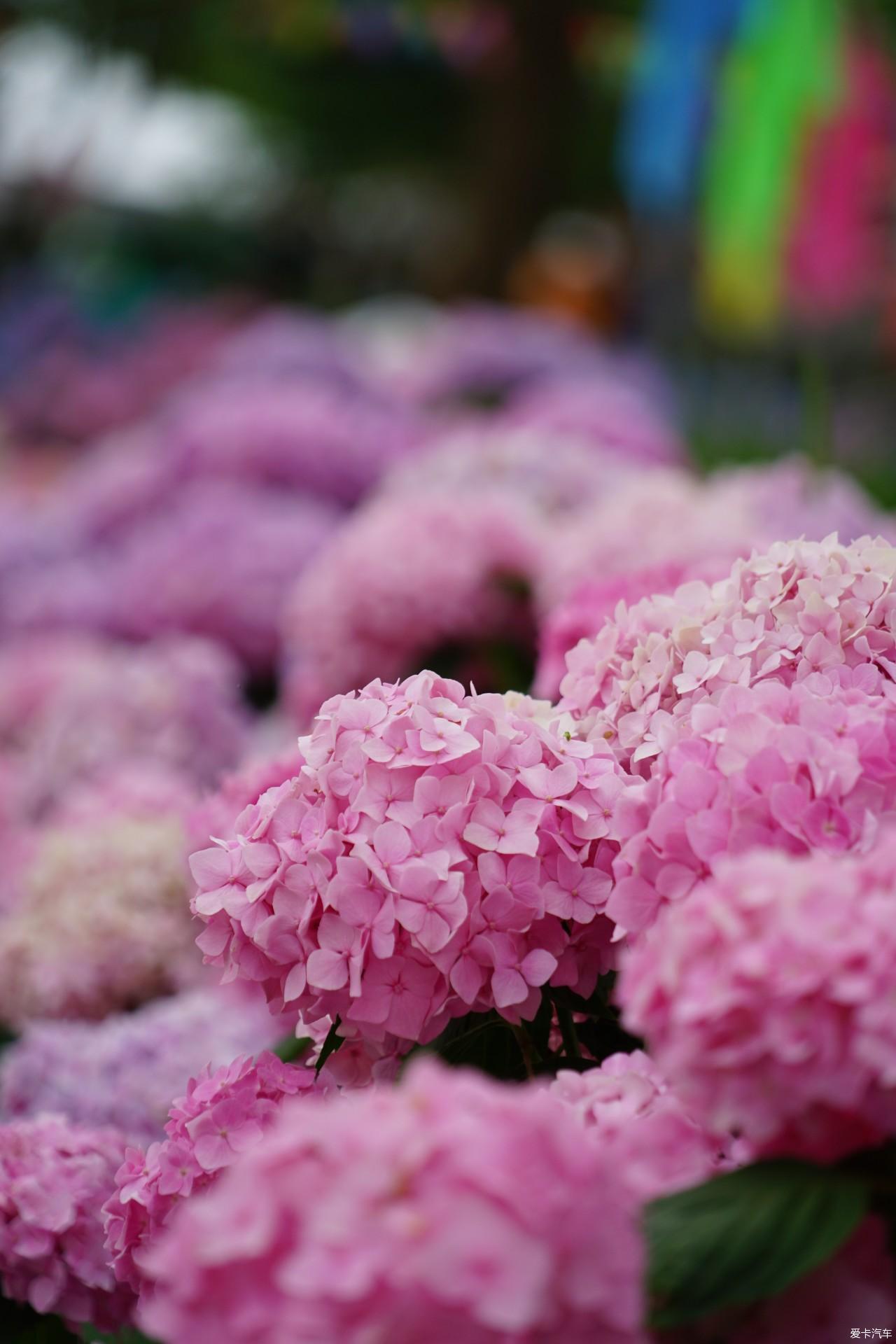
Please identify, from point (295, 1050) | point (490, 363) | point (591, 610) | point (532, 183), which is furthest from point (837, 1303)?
point (532, 183)

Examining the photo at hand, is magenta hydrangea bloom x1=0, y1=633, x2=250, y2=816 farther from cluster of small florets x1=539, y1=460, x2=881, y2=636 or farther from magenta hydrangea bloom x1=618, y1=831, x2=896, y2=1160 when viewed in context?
magenta hydrangea bloom x1=618, y1=831, x2=896, y2=1160

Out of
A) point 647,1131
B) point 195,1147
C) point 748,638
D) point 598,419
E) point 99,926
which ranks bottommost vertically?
point 598,419

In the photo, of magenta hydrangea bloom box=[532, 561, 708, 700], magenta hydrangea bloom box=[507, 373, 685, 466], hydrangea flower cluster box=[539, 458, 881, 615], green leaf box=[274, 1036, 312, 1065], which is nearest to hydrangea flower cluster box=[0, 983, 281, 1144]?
green leaf box=[274, 1036, 312, 1065]

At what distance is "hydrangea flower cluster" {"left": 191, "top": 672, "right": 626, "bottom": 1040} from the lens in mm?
932

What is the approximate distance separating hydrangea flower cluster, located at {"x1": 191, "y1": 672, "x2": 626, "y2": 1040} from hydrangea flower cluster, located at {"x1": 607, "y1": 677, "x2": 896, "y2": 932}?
4 cm

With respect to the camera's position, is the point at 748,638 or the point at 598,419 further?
the point at 598,419

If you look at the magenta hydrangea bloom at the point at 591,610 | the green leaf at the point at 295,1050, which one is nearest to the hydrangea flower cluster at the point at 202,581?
the magenta hydrangea bloom at the point at 591,610

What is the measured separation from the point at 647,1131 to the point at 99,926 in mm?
1221

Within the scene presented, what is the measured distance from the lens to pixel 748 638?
1068 millimetres

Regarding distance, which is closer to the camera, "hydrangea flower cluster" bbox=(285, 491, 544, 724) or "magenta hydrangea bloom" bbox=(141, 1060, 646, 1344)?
"magenta hydrangea bloom" bbox=(141, 1060, 646, 1344)

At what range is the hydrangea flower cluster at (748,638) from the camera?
3.44 ft

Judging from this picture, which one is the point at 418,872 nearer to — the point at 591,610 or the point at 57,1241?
the point at 57,1241

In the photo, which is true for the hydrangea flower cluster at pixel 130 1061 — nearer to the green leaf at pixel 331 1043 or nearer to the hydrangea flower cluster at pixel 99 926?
the hydrangea flower cluster at pixel 99 926

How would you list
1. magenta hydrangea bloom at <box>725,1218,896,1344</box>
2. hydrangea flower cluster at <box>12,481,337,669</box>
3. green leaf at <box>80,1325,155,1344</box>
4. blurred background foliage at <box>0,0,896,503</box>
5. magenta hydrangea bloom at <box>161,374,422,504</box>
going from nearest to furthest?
magenta hydrangea bloom at <box>725,1218,896,1344</box> < green leaf at <box>80,1325,155,1344</box> < hydrangea flower cluster at <box>12,481,337,669</box> < magenta hydrangea bloom at <box>161,374,422,504</box> < blurred background foliage at <box>0,0,896,503</box>
